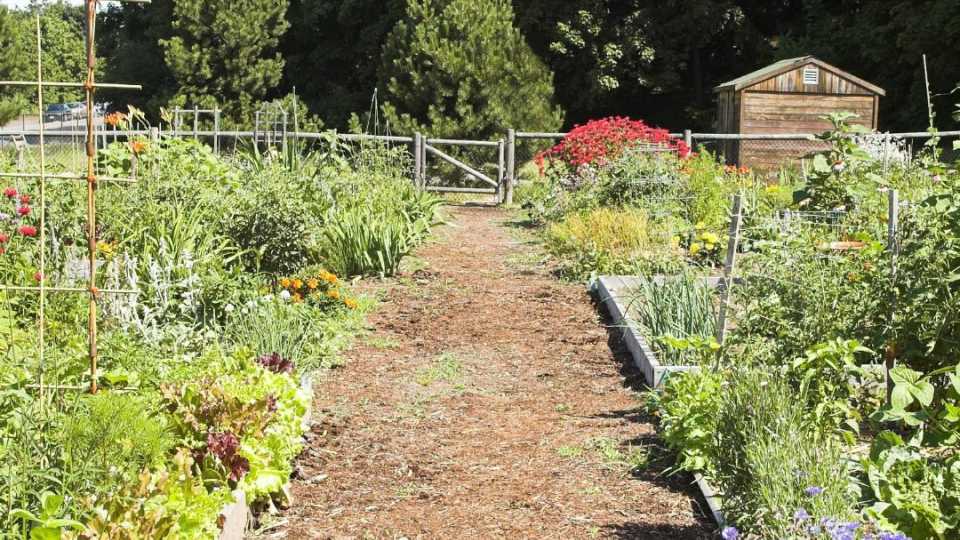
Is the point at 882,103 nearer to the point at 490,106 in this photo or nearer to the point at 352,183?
the point at 490,106

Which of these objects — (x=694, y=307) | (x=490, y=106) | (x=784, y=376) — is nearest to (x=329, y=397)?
(x=694, y=307)

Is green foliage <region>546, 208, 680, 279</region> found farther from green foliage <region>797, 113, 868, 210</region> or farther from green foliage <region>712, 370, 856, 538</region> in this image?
green foliage <region>712, 370, 856, 538</region>

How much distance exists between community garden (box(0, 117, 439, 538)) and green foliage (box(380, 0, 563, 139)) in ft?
27.4

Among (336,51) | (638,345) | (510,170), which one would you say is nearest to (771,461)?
(638,345)

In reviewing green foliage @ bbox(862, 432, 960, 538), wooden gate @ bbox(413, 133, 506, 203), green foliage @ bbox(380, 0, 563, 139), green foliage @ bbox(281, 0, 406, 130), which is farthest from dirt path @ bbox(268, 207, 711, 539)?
green foliage @ bbox(281, 0, 406, 130)

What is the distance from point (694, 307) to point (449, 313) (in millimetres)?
2464

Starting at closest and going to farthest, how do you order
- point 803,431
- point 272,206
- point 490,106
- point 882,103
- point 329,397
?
point 803,431, point 329,397, point 272,206, point 490,106, point 882,103

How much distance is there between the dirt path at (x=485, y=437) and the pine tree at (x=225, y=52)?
18433 millimetres

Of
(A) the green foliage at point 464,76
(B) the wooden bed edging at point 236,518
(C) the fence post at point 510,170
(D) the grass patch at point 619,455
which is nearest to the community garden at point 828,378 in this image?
(D) the grass patch at point 619,455

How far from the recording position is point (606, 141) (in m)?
13.7

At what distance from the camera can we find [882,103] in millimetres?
27422

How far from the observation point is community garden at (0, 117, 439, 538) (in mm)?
3551

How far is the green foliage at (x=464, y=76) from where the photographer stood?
20297 mm

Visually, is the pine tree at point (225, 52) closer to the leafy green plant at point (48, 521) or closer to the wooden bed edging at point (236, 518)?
the wooden bed edging at point (236, 518)
